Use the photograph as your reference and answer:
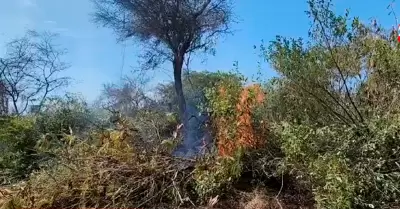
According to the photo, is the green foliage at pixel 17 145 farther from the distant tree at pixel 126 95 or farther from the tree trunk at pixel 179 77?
the tree trunk at pixel 179 77

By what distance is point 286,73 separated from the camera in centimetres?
416

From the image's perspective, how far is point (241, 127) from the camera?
448cm

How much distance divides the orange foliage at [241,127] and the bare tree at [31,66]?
25.3 feet

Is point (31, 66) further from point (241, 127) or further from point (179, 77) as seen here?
point (241, 127)

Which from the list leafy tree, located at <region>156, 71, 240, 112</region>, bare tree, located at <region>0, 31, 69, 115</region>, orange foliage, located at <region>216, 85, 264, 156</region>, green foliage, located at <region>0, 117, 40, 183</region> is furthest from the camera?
bare tree, located at <region>0, 31, 69, 115</region>

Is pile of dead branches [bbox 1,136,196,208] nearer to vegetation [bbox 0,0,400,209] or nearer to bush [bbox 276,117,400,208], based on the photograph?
vegetation [bbox 0,0,400,209]

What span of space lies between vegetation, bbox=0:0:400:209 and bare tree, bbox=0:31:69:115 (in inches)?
259

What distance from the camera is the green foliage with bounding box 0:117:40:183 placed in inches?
263

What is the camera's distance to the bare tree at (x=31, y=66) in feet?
36.7

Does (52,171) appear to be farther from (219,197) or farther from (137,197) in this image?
(219,197)

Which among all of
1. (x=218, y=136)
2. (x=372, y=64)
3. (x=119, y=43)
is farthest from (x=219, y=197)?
(x=119, y=43)

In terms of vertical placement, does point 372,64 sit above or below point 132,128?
above

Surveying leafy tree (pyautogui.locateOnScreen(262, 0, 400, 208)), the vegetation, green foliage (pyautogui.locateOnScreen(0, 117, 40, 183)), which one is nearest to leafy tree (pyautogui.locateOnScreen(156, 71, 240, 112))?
green foliage (pyautogui.locateOnScreen(0, 117, 40, 183))

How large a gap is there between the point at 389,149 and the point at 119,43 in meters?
9.62
